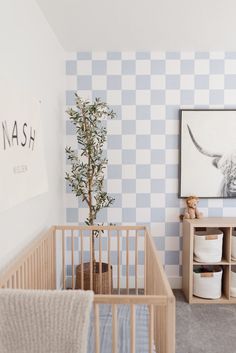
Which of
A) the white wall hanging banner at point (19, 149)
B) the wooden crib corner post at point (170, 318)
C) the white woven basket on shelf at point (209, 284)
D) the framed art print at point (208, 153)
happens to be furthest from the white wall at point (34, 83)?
the white woven basket on shelf at point (209, 284)

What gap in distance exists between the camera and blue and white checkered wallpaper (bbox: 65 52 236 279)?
3201 mm

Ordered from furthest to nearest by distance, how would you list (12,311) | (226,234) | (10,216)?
(226,234), (10,216), (12,311)

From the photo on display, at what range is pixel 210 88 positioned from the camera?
127 inches

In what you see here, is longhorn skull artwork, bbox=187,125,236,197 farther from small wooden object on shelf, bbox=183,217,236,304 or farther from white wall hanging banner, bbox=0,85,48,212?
white wall hanging banner, bbox=0,85,48,212

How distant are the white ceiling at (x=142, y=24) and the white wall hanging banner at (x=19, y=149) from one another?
0.78m

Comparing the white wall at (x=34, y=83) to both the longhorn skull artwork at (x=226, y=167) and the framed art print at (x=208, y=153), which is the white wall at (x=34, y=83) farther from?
the longhorn skull artwork at (x=226, y=167)

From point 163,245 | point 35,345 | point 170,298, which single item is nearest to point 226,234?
point 163,245

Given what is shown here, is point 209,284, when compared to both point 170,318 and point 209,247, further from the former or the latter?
point 170,318

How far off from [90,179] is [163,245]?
3.51 feet

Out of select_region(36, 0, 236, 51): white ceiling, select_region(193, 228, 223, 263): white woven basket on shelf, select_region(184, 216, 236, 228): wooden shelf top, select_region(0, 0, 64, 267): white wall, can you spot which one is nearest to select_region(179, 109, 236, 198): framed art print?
select_region(184, 216, 236, 228): wooden shelf top

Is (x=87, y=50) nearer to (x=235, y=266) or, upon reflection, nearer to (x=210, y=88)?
(x=210, y=88)

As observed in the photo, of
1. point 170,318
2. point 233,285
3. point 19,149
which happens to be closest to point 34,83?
point 19,149

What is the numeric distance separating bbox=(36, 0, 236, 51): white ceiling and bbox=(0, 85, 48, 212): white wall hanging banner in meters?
0.78

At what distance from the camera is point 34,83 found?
7.02ft
